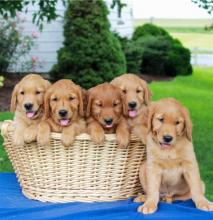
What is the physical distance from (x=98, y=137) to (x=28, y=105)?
1.63 ft

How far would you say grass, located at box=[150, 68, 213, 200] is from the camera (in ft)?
28.8

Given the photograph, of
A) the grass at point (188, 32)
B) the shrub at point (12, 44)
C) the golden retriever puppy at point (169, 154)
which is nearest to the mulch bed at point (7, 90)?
the shrub at point (12, 44)

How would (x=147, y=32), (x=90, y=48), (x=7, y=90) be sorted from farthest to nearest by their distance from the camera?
(x=147, y=32) < (x=90, y=48) < (x=7, y=90)

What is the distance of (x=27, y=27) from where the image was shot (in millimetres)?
18359

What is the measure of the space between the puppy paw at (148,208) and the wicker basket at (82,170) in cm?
31

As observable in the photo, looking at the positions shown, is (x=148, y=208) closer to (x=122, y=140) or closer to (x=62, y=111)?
(x=122, y=140)

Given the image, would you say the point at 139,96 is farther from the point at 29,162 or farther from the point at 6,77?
the point at 6,77

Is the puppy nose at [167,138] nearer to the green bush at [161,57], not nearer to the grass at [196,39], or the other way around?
the green bush at [161,57]

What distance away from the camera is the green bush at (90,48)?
1602 cm

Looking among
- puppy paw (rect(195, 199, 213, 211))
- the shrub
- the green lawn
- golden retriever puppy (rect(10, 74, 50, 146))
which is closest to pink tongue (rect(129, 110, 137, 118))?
golden retriever puppy (rect(10, 74, 50, 146))

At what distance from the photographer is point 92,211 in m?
3.49

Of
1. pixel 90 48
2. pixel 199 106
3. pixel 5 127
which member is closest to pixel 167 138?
→ pixel 5 127

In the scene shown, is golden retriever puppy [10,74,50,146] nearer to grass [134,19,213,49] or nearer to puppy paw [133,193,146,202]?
puppy paw [133,193,146,202]

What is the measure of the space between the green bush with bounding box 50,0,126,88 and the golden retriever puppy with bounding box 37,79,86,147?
481 inches
